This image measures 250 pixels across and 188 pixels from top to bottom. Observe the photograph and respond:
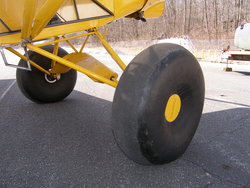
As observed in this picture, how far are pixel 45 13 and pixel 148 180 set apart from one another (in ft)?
5.13

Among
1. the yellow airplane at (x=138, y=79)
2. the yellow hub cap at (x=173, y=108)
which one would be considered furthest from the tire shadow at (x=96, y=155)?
the yellow hub cap at (x=173, y=108)

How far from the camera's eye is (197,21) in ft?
68.9

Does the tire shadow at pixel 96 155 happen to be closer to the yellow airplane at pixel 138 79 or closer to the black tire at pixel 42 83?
the yellow airplane at pixel 138 79

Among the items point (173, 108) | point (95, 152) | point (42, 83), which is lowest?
point (95, 152)

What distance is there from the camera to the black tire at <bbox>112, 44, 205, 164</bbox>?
Answer: 1662mm

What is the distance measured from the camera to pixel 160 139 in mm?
1780

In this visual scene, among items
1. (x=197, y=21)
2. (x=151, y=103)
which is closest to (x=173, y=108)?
(x=151, y=103)

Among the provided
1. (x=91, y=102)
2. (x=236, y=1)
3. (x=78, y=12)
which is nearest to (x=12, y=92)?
(x=91, y=102)

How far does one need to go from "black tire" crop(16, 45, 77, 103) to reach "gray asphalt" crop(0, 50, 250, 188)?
0.20 metres

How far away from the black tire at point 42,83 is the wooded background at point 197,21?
58.7ft

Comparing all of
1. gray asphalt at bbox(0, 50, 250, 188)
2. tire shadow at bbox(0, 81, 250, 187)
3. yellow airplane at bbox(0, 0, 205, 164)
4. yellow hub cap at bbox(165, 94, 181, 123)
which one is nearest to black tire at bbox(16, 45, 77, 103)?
gray asphalt at bbox(0, 50, 250, 188)

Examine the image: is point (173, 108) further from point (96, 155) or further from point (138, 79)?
point (96, 155)

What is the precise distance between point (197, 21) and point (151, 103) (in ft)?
70.1

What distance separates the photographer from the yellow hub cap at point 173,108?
6.08 ft
